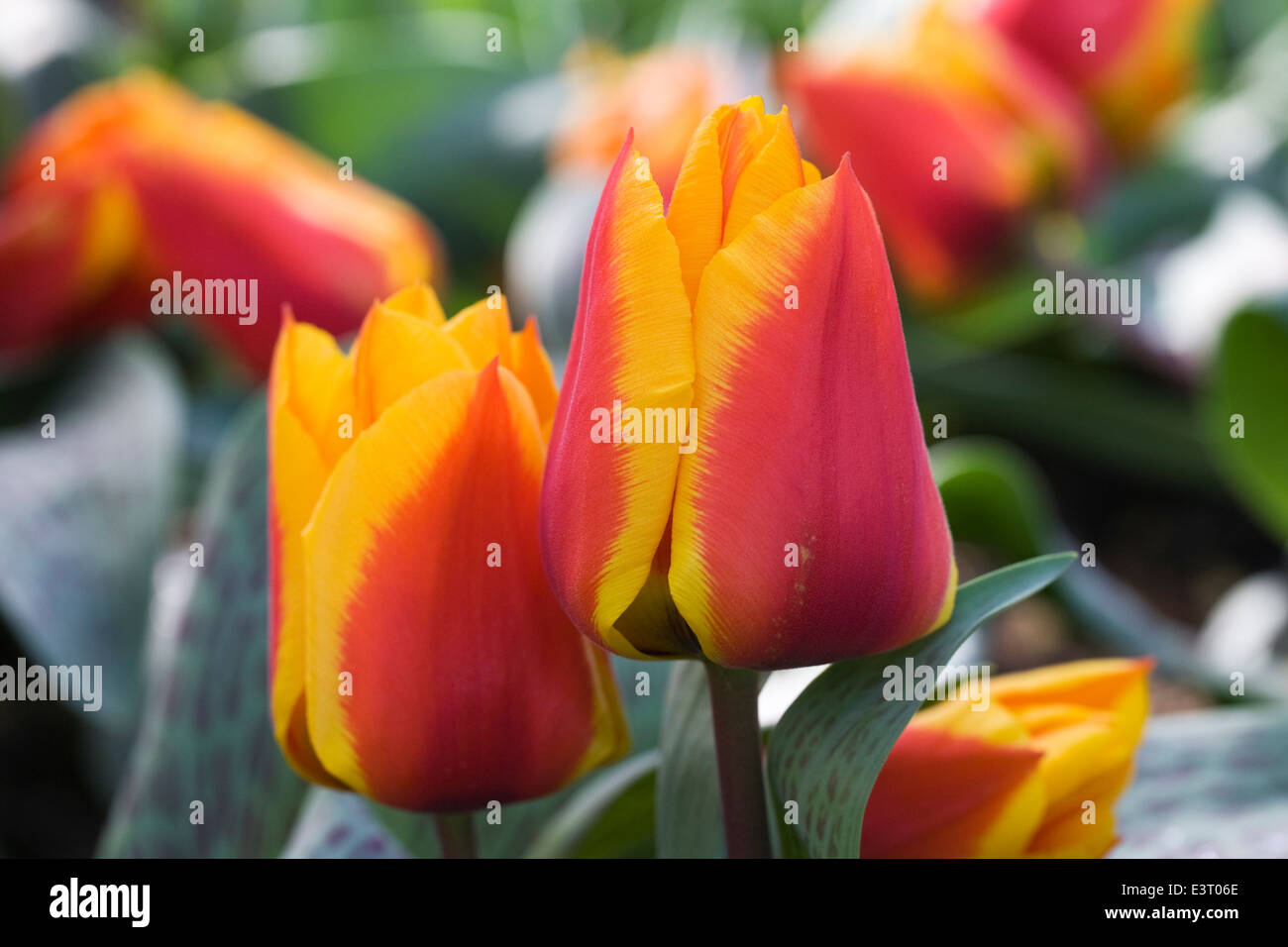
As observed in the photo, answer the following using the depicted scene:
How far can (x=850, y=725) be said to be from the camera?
16 cm

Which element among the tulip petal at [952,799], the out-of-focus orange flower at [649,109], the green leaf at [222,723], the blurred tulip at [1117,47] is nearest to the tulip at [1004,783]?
the tulip petal at [952,799]

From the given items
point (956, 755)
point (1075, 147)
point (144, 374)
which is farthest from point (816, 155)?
point (956, 755)

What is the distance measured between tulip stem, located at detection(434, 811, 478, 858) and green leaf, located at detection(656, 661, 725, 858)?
26mm

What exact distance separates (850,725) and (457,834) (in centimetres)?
6

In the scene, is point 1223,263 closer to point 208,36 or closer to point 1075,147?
point 1075,147

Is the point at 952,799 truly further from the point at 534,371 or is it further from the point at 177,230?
the point at 177,230

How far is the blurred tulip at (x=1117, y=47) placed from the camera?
517mm

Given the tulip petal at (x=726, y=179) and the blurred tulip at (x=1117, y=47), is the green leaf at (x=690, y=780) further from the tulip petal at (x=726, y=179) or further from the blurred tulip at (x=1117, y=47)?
the blurred tulip at (x=1117, y=47)

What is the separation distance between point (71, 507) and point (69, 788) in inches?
3.3

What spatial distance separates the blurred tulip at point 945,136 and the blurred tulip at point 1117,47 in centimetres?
2

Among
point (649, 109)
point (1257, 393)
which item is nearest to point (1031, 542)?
point (1257, 393)

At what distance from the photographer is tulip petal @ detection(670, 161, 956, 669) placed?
14 cm

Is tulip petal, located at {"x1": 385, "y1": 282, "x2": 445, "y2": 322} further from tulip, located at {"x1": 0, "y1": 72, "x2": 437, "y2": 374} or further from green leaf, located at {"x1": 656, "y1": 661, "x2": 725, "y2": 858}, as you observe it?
tulip, located at {"x1": 0, "y1": 72, "x2": 437, "y2": 374}
